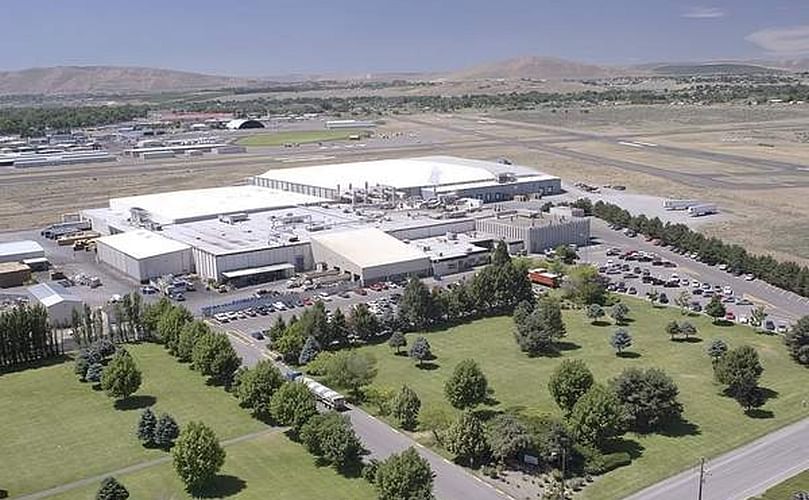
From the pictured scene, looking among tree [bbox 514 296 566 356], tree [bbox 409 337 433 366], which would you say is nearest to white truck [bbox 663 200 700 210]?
tree [bbox 514 296 566 356]

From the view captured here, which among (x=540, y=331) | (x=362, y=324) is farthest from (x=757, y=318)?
(x=362, y=324)

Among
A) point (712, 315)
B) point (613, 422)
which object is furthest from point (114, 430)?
point (712, 315)

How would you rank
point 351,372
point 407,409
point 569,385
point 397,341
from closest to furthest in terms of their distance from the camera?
1. point 569,385
2. point 407,409
3. point 351,372
4. point 397,341

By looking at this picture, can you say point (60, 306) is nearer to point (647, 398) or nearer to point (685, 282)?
point (647, 398)

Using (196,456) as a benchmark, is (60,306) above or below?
below

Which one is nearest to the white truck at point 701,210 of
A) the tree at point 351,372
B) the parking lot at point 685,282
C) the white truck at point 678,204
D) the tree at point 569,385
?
the white truck at point 678,204

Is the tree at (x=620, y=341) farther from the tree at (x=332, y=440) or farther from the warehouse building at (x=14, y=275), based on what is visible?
the warehouse building at (x=14, y=275)

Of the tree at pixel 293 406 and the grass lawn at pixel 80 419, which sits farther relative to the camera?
the tree at pixel 293 406
